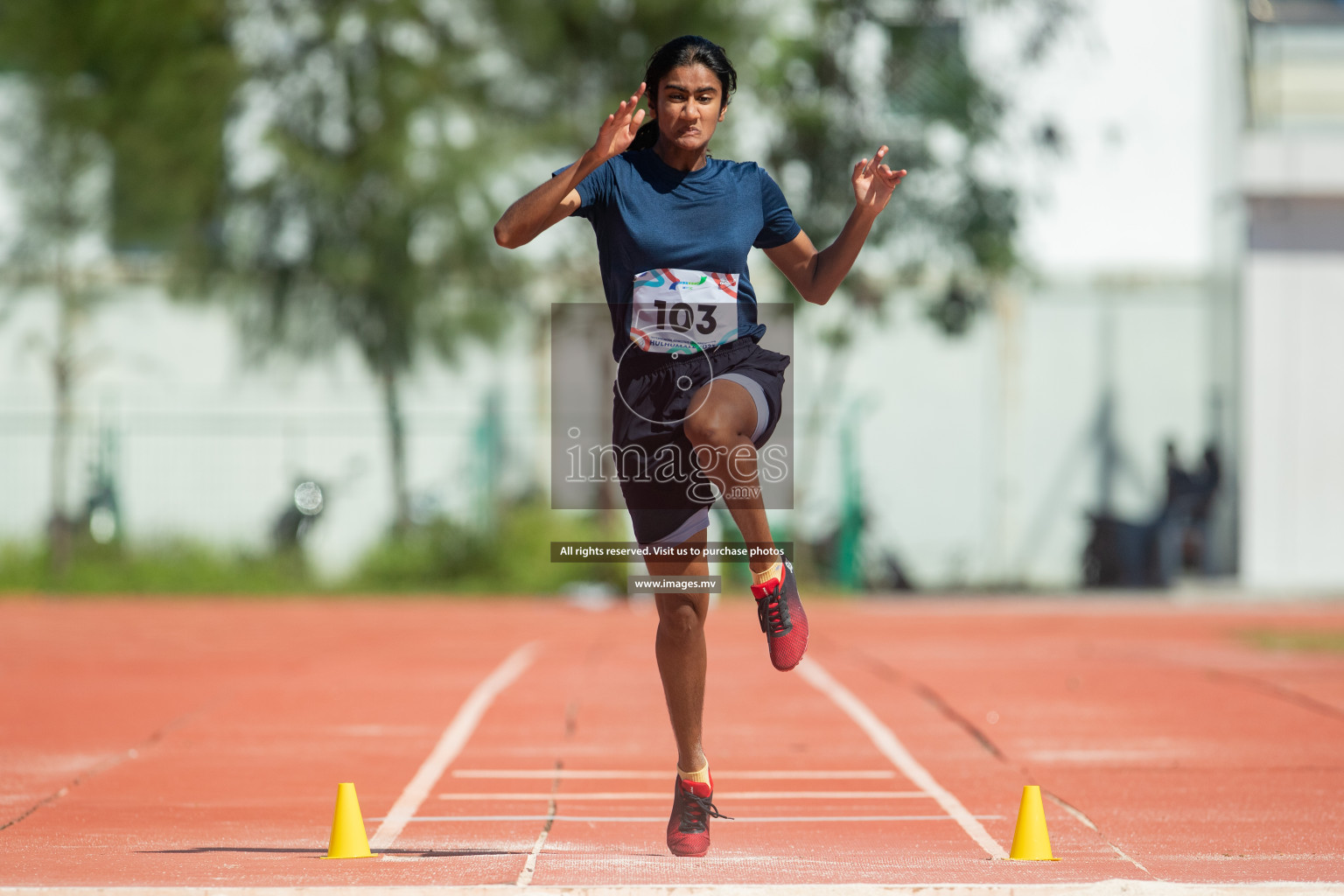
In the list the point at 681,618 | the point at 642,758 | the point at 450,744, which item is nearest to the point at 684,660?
the point at 681,618

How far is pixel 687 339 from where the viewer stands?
4879 millimetres

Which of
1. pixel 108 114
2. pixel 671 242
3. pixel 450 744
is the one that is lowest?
pixel 450 744

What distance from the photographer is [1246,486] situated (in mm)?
18922

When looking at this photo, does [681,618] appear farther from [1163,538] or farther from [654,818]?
[1163,538]

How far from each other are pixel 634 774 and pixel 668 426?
2.65 metres

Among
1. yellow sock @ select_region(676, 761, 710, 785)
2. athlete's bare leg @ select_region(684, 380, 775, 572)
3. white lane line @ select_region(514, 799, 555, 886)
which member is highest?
athlete's bare leg @ select_region(684, 380, 775, 572)

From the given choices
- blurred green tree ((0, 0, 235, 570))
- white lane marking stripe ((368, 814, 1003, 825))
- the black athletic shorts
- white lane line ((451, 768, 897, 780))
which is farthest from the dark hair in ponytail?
blurred green tree ((0, 0, 235, 570))

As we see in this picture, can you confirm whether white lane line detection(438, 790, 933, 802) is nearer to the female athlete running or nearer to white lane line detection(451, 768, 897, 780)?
white lane line detection(451, 768, 897, 780)

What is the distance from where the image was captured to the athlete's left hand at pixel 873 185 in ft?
16.4

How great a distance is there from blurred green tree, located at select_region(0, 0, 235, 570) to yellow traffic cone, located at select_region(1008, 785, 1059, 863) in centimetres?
1611

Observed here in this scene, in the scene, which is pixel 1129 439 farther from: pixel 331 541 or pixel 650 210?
pixel 650 210

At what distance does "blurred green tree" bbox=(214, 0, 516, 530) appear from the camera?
18688 mm

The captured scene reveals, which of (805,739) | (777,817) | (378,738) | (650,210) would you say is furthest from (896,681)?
(650,210)

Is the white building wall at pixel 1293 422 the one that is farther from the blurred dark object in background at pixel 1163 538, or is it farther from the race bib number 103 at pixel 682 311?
the race bib number 103 at pixel 682 311
